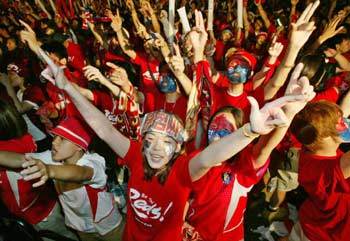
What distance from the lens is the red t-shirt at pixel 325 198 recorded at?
218 centimetres

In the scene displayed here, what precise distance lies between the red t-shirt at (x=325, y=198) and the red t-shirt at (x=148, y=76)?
208 centimetres

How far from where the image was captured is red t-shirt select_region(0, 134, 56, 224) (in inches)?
106

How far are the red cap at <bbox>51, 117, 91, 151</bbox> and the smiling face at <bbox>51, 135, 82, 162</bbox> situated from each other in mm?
44

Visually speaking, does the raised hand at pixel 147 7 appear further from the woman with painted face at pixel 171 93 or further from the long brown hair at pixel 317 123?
the long brown hair at pixel 317 123

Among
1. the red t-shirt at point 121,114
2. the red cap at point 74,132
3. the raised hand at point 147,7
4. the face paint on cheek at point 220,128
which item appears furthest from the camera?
the raised hand at point 147,7

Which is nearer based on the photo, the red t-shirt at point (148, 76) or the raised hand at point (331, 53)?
the red t-shirt at point (148, 76)

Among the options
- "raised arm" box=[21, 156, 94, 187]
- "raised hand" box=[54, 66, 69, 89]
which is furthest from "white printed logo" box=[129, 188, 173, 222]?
"raised hand" box=[54, 66, 69, 89]

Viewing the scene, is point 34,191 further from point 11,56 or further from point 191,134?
point 11,56

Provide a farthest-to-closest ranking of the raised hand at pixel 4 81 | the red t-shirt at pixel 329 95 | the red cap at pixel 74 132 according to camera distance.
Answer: the raised hand at pixel 4 81 < the red t-shirt at pixel 329 95 < the red cap at pixel 74 132

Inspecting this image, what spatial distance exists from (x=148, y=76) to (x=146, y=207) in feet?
8.76

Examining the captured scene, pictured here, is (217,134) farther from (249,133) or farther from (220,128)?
(249,133)

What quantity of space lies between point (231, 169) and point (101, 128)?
96cm

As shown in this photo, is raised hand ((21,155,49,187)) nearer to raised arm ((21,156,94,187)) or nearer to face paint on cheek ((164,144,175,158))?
raised arm ((21,156,94,187))

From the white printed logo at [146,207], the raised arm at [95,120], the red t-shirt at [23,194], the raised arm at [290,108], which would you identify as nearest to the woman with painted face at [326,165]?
the raised arm at [290,108]
